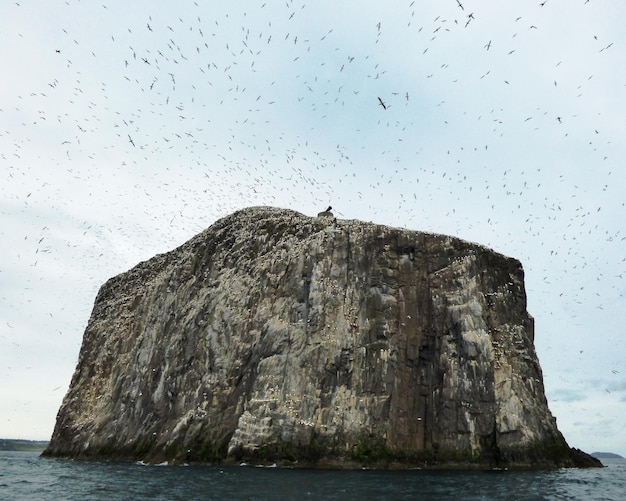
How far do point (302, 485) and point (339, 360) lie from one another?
15.5 m

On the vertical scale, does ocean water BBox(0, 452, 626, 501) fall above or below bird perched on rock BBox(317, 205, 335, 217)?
below

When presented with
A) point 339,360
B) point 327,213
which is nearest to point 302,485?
point 339,360

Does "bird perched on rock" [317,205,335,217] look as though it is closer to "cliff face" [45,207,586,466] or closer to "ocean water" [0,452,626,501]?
"cliff face" [45,207,586,466]

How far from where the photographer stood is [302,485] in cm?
2812

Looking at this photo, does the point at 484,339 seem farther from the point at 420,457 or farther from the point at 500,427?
the point at 420,457

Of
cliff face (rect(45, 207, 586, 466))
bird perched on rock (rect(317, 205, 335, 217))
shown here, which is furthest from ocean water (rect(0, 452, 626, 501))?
bird perched on rock (rect(317, 205, 335, 217))

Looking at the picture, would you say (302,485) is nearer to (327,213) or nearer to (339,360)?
(339,360)

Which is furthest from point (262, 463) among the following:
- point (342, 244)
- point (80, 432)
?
point (80, 432)

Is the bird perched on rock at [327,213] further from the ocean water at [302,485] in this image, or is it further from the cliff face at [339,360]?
the ocean water at [302,485]

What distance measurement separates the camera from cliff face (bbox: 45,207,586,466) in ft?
135

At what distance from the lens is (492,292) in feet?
159

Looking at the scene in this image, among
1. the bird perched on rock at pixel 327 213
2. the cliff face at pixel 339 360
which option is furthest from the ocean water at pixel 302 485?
the bird perched on rock at pixel 327 213

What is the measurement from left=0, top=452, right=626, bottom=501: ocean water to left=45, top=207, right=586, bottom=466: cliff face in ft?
11.8

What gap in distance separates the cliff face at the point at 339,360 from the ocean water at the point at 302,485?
3.60m
